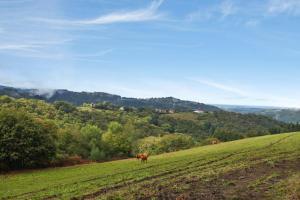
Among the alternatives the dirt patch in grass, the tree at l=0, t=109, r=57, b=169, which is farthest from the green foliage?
the dirt patch in grass

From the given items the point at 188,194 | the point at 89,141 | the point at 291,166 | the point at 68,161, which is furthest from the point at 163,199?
the point at 89,141

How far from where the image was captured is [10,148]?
235 ft

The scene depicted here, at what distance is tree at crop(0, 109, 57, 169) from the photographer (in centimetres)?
7144

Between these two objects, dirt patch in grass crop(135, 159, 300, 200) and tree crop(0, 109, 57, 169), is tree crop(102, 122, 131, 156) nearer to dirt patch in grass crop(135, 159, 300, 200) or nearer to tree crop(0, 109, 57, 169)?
tree crop(0, 109, 57, 169)

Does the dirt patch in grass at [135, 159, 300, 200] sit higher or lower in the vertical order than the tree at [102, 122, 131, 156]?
higher

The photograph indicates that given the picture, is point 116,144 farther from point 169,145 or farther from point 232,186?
point 232,186

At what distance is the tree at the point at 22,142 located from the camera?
71.4 m

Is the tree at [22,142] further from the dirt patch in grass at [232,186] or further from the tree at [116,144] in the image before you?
the tree at [116,144]

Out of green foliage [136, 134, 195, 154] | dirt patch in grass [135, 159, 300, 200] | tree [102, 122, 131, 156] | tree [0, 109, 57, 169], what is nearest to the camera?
dirt patch in grass [135, 159, 300, 200]

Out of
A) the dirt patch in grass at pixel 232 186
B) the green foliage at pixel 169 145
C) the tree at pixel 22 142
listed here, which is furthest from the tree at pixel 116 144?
the dirt patch in grass at pixel 232 186

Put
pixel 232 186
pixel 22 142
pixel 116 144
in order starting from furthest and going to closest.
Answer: pixel 116 144, pixel 22 142, pixel 232 186

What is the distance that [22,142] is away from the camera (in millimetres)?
72500

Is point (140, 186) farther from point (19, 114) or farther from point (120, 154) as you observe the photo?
point (120, 154)

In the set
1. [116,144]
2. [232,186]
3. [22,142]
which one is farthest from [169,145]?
[232,186]
